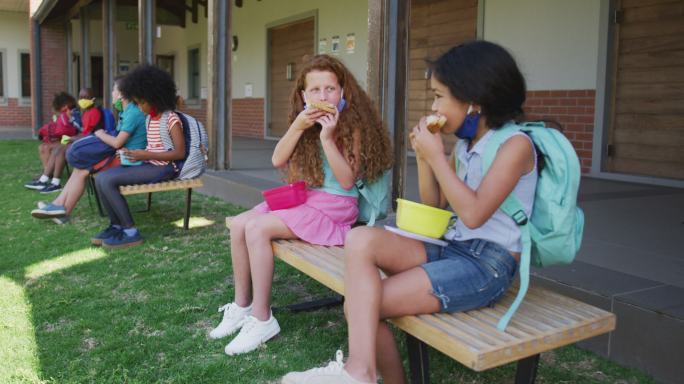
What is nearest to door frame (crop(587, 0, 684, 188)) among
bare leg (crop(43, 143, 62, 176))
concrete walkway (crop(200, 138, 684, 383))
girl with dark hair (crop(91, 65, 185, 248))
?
concrete walkway (crop(200, 138, 684, 383))

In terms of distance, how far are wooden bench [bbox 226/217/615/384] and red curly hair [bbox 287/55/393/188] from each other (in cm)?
71

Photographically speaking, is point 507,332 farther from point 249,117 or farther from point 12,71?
point 12,71

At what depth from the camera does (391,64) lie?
4523mm

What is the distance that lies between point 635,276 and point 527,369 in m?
1.24

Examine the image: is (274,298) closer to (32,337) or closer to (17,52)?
(32,337)

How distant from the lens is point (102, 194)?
467 centimetres

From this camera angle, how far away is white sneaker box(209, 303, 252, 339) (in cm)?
289

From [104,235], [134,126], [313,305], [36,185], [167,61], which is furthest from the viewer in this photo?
[167,61]

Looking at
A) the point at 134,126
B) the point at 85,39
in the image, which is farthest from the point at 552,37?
the point at 85,39

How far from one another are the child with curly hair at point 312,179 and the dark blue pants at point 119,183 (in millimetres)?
2027

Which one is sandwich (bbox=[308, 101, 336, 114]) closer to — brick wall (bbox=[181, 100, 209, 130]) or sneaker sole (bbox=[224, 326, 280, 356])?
sneaker sole (bbox=[224, 326, 280, 356])

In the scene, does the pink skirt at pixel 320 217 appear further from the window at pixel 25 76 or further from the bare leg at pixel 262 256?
the window at pixel 25 76

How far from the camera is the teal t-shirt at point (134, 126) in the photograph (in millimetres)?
4969

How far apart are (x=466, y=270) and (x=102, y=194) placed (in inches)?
135
